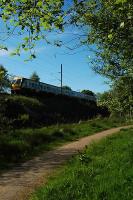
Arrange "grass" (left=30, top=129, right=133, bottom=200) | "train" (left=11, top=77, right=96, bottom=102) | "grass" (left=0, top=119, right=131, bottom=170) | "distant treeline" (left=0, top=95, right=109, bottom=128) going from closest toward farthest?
"grass" (left=30, top=129, right=133, bottom=200) → "grass" (left=0, top=119, right=131, bottom=170) → "distant treeline" (left=0, top=95, right=109, bottom=128) → "train" (left=11, top=77, right=96, bottom=102)

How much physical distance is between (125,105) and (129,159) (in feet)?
35.0

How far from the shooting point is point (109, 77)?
27.9 m

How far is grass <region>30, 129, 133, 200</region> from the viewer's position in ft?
41.1

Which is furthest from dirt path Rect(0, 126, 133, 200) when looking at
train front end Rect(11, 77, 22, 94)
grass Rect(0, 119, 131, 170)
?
train front end Rect(11, 77, 22, 94)

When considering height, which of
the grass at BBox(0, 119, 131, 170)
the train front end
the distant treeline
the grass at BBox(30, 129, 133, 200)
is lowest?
the grass at BBox(30, 129, 133, 200)

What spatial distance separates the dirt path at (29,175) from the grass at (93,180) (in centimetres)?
49

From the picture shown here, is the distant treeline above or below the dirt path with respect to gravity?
above

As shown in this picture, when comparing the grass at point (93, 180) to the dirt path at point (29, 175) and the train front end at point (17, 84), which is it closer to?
the dirt path at point (29, 175)

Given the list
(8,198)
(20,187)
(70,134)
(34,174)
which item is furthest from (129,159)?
(70,134)

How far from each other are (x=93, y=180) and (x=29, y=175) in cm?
272

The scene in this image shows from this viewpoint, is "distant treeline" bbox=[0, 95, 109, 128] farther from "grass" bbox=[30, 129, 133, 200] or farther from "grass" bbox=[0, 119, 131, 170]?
"grass" bbox=[30, 129, 133, 200]

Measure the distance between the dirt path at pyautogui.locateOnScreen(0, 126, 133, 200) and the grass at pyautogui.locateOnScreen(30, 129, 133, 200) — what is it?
0.49 meters

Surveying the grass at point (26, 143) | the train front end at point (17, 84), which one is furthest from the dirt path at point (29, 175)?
the train front end at point (17, 84)

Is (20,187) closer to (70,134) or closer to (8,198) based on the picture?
(8,198)
